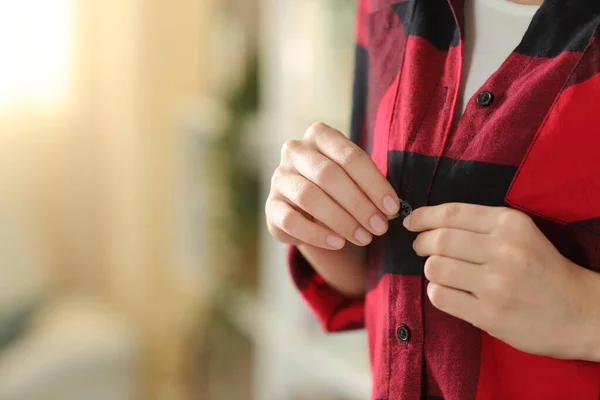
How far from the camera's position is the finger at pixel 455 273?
22.6 inches

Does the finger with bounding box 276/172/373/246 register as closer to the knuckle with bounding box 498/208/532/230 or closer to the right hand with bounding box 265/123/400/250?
the right hand with bounding box 265/123/400/250

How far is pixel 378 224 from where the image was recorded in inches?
24.8

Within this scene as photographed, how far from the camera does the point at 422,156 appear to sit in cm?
65

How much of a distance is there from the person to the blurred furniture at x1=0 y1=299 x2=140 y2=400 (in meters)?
1.20

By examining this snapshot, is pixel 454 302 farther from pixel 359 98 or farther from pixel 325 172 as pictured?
pixel 359 98

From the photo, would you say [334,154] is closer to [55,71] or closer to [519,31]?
[519,31]

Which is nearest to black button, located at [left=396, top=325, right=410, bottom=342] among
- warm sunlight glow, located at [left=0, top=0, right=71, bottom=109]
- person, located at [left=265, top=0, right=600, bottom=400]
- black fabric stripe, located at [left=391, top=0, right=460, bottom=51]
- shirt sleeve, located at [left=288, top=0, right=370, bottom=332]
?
person, located at [left=265, top=0, right=600, bottom=400]

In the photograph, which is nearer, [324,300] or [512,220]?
[512,220]

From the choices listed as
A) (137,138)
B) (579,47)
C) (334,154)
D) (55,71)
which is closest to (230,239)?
(137,138)

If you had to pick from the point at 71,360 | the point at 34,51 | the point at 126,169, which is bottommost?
the point at 71,360

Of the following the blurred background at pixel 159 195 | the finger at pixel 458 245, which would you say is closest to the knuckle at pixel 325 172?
the finger at pixel 458 245

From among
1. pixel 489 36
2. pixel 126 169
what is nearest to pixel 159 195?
pixel 126 169

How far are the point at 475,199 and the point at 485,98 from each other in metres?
0.10

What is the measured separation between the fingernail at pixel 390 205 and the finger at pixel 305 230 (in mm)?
68
